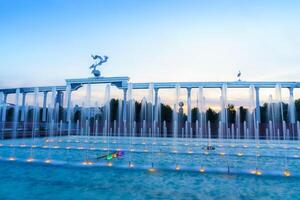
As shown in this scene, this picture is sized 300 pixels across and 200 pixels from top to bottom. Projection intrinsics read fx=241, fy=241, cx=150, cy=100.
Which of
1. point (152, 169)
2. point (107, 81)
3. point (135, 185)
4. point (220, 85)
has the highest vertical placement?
point (107, 81)

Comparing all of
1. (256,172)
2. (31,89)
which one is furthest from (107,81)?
(256,172)

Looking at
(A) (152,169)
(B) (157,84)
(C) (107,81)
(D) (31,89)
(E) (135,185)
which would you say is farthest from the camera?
(D) (31,89)

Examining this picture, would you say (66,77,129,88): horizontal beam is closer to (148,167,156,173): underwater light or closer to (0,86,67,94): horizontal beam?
(0,86,67,94): horizontal beam

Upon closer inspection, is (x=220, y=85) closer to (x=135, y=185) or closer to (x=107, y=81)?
(x=107, y=81)

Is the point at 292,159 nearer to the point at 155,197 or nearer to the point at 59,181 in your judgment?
the point at 155,197

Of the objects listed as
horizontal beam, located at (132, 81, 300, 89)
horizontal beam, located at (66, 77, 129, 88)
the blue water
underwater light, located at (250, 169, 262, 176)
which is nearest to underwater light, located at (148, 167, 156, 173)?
the blue water

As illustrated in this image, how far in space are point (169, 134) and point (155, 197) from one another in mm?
22269

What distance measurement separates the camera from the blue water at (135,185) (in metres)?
5.82

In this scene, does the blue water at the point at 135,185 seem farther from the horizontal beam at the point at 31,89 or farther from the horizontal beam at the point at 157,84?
the horizontal beam at the point at 31,89

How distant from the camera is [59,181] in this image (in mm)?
7059

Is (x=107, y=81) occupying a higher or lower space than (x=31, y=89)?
higher

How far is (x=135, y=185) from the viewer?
6.69 m

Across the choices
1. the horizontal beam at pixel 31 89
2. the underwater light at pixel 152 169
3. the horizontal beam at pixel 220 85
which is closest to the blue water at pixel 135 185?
the underwater light at pixel 152 169

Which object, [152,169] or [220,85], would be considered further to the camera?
[220,85]
